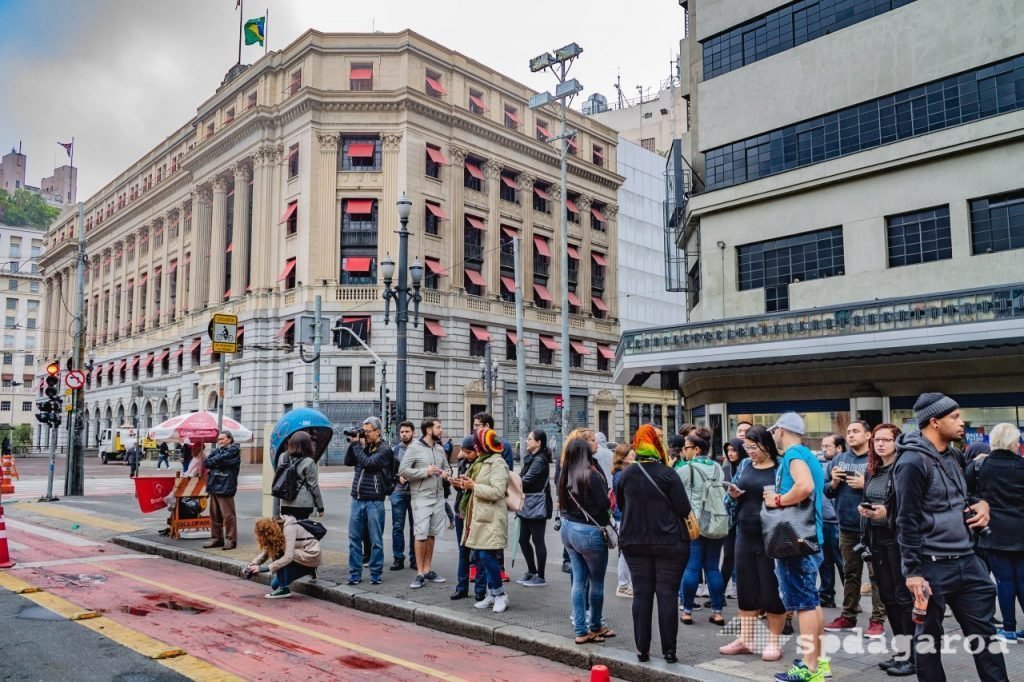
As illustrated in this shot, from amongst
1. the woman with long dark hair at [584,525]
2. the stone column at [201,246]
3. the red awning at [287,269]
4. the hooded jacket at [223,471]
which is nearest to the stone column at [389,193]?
the red awning at [287,269]

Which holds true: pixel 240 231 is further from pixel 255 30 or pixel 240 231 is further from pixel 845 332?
pixel 845 332

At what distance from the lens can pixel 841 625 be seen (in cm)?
756

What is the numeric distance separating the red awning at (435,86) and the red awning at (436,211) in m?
7.01

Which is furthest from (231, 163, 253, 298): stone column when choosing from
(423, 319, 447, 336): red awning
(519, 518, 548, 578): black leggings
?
(519, 518, 548, 578): black leggings

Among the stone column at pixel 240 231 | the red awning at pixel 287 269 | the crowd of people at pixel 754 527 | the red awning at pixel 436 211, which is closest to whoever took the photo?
the crowd of people at pixel 754 527

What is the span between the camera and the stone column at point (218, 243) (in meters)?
52.4

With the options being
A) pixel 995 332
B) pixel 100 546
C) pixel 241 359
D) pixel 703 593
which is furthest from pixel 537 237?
pixel 703 593

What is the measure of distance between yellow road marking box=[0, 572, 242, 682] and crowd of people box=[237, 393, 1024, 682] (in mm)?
2020

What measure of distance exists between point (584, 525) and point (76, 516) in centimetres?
1601

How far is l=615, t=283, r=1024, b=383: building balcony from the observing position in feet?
59.1

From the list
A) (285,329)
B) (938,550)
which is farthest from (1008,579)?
(285,329)

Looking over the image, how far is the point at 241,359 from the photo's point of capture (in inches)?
1857

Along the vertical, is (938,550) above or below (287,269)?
below

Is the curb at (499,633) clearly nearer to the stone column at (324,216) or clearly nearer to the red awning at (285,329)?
the red awning at (285,329)
